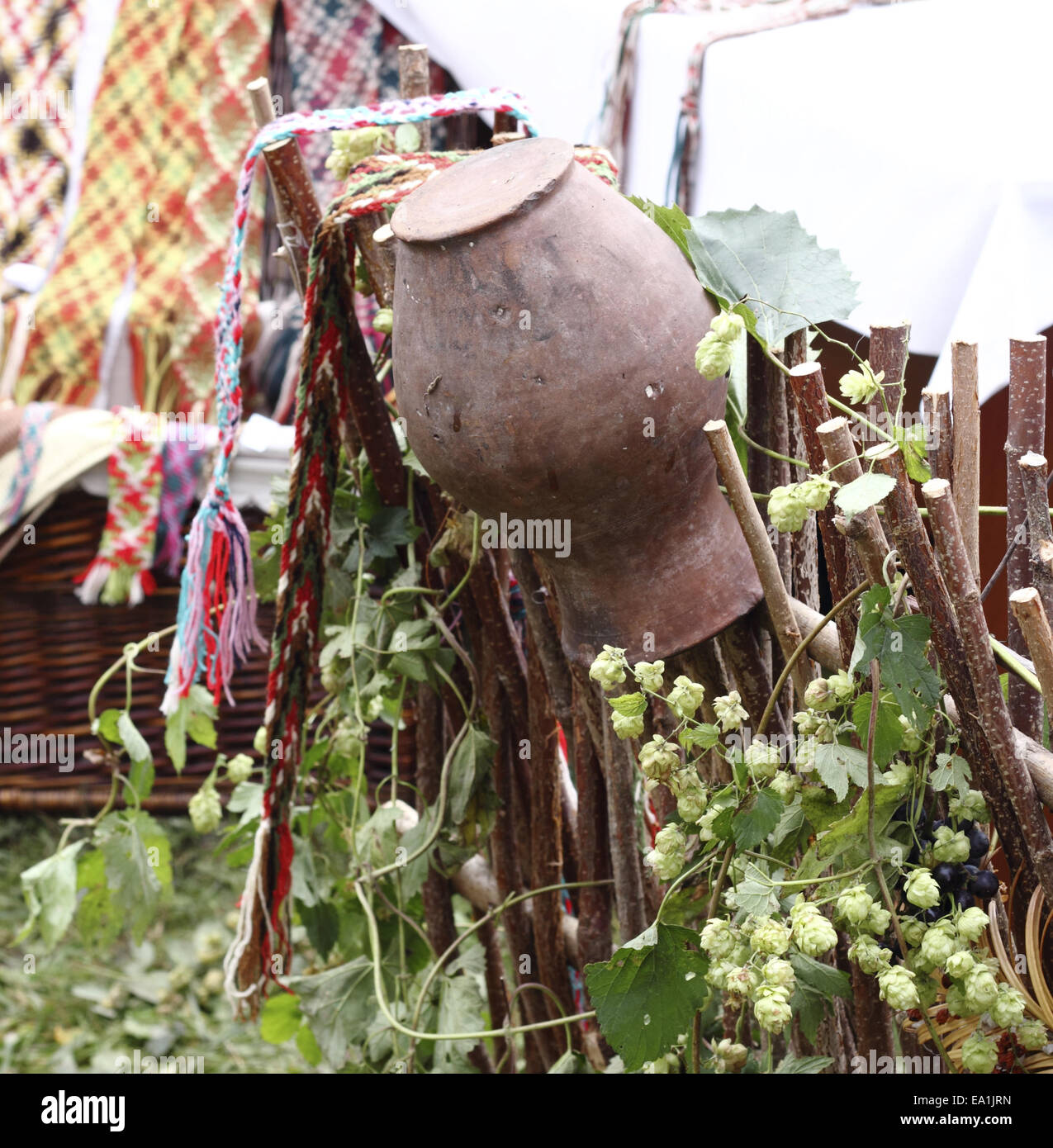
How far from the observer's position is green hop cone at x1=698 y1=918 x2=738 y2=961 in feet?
2.03

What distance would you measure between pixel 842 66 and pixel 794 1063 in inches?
50.2

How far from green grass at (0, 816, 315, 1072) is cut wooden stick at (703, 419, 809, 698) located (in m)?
1.25

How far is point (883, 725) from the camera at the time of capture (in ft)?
2.00

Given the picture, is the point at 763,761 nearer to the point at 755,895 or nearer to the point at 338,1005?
the point at 755,895

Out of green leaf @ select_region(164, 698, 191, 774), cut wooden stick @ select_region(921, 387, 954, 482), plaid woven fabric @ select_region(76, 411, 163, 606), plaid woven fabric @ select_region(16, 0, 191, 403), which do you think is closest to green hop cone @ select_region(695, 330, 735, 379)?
cut wooden stick @ select_region(921, 387, 954, 482)

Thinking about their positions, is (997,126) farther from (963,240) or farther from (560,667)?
(560,667)

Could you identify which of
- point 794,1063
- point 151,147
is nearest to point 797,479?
point 794,1063

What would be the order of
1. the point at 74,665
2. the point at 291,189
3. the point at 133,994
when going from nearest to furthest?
1. the point at 291,189
2. the point at 133,994
3. the point at 74,665

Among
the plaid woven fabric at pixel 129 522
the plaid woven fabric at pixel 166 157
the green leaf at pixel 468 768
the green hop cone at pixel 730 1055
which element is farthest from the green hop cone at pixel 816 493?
the plaid woven fabric at pixel 166 157

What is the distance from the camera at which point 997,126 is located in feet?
4.51

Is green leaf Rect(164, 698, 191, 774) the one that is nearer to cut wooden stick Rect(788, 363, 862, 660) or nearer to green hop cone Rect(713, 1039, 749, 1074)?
green hop cone Rect(713, 1039, 749, 1074)

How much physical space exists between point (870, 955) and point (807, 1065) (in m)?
0.25

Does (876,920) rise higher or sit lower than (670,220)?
lower

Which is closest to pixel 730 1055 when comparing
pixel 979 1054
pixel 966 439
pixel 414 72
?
pixel 979 1054
